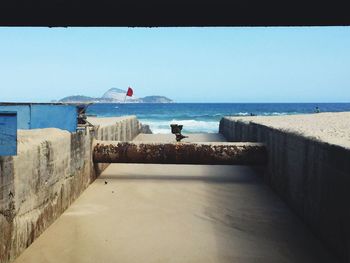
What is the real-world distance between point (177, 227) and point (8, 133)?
266 cm

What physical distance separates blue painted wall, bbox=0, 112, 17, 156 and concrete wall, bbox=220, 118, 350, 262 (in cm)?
335

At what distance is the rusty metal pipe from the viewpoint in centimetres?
876

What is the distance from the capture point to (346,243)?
4262mm

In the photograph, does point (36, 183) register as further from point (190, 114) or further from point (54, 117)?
point (190, 114)

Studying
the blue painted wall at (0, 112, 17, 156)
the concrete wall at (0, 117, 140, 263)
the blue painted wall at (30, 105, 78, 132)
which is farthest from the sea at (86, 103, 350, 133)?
the blue painted wall at (0, 112, 17, 156)

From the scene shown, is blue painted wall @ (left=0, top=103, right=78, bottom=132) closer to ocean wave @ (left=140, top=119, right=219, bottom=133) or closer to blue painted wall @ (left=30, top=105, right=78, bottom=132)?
blue painted wall @ (left=30, top=105, right=78, bottom=132)

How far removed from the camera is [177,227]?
5.91 meters

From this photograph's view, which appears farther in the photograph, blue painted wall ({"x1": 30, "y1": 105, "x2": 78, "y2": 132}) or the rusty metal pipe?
the rusty metal pipe

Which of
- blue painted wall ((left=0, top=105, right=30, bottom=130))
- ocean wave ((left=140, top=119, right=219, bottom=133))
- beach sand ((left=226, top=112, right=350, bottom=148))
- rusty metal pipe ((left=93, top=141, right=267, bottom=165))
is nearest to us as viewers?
beach sand ((left=226, top=112, right=350, bottom=148))

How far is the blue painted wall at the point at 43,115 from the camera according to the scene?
7.63m

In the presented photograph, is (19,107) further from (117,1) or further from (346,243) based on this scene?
(346,243)

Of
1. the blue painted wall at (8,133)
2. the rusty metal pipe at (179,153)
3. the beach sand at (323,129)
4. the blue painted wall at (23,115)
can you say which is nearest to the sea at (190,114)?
the beach sand at (323,129)

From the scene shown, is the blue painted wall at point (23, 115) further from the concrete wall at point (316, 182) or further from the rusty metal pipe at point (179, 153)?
the concrete wall at point (316, 182)

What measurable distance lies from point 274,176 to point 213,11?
500cm
